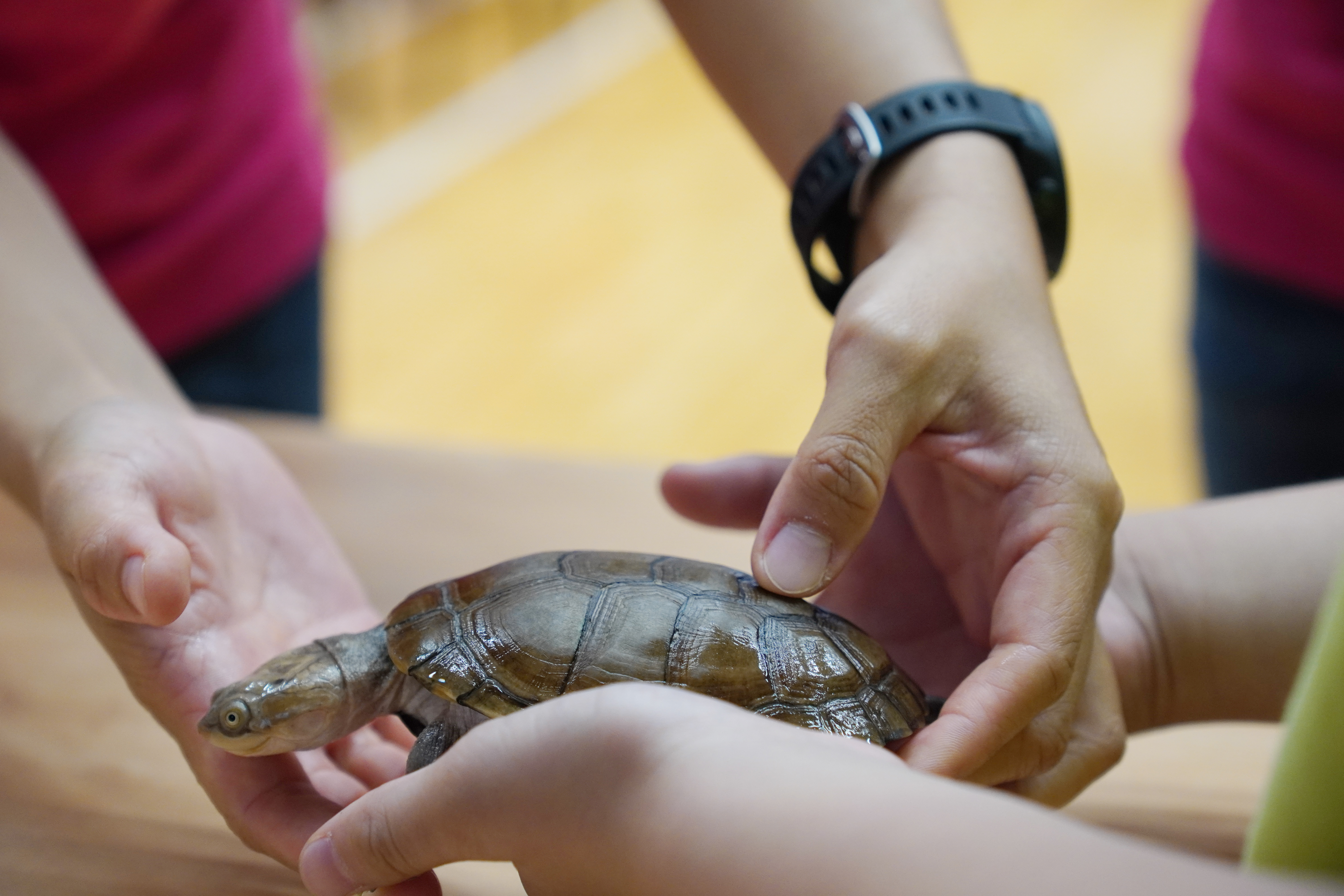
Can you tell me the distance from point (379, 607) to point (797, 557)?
1.85 ft

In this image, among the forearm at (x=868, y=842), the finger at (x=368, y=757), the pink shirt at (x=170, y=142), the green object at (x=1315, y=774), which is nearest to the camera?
the forearm at (x=868, y=842)

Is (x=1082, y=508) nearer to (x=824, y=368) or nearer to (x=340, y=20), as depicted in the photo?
(x=824, y=368)

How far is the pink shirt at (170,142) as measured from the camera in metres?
1.29

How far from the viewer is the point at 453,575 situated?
1241 millimetres

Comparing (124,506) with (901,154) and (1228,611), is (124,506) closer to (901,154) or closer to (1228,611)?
(901,154)

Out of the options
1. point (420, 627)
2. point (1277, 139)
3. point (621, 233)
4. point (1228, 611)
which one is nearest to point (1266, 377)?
point (1277, 139)

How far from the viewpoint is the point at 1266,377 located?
4.67ft

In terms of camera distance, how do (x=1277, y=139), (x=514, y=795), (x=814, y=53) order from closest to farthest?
(x=514, y=795)
(x=814, y=53)
(x=1277, y=139)

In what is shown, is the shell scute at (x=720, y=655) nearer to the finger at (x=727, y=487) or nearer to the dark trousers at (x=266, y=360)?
the finger at (x=727, y=487)

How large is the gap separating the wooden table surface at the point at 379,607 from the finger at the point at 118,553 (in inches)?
7.7

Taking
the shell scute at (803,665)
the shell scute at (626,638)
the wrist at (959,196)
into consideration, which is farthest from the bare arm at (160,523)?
the wrist at (959,196)

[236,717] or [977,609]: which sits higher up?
[236,717]

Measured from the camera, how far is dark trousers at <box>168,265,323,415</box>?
5.05ft

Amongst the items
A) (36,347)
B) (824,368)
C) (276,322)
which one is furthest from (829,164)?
(276,322)
